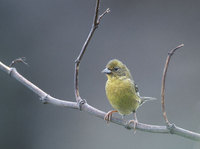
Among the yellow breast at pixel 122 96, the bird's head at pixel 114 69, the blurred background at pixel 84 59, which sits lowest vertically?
the yellow breast at pixel 122 96

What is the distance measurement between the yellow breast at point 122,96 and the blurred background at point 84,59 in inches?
83.4

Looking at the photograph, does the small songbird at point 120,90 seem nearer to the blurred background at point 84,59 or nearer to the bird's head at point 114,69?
the bird's head at point 114,69

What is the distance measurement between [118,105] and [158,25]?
335 centimetres

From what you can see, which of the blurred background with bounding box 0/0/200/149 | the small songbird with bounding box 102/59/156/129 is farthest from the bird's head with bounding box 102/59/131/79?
the blurred background with bounding box 0/0/200/149

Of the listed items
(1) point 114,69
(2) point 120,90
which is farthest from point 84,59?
(2) point 120,90

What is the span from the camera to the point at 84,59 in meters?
6.76

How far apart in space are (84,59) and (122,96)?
292cm

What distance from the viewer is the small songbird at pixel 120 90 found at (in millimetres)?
3941

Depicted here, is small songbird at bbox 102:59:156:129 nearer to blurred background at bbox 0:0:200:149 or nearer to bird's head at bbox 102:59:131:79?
bird's head at bbox 102:59:131:79

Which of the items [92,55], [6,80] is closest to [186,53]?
[92,55]

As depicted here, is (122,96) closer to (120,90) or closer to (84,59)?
(120,90)

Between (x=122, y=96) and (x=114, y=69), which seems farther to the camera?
(x=114, y=69)

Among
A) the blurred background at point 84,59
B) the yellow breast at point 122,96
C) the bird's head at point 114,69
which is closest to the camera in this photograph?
the yellow breast at point 122,96

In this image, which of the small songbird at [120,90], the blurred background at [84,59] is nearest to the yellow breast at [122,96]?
the small songbird at [120,90]
